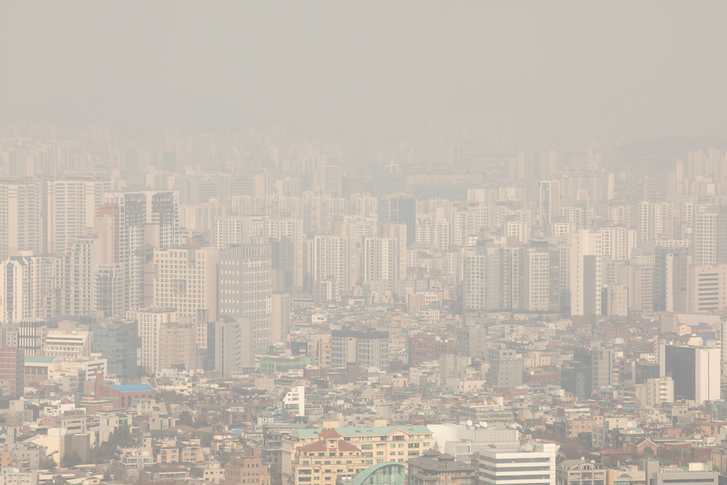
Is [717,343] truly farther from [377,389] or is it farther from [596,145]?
[596,145]

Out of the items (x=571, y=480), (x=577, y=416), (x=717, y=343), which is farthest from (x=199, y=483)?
(x=717, y=343)

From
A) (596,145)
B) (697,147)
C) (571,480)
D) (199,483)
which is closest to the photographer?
(571,480)

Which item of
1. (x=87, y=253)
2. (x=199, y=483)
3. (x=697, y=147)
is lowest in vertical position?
(x=199, y=483)

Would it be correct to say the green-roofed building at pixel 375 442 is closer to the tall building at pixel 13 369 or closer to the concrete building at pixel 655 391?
the concrete building at pixel 655 391

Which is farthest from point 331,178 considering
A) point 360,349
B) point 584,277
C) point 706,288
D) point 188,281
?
point 360,349

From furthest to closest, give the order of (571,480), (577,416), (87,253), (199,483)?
(87,253) → (577,416) → (199,483) → (571,480)

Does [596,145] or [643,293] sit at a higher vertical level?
[596,145]
